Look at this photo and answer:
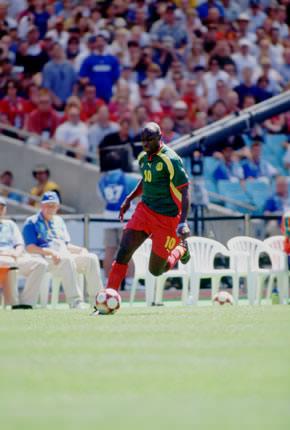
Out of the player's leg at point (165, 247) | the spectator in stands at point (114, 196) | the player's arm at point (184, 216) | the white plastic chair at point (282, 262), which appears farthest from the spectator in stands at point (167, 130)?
the player's arm at point (184, 216)

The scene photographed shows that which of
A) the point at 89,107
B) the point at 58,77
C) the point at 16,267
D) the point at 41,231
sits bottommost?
the point at 16,267

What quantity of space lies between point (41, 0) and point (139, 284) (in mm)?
8525

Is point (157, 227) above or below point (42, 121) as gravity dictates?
below

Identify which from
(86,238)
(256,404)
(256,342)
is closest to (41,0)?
(86,238)

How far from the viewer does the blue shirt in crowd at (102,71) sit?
2614 centimetres

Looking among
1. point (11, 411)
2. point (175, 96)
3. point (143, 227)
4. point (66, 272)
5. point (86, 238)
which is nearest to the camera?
point (11, 411)

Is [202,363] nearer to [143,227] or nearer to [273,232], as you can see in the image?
[143,227]

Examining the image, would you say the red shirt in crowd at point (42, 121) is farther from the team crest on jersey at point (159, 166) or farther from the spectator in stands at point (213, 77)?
the team crest on jersey at point (159, 166)

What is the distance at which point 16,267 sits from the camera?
707 inches

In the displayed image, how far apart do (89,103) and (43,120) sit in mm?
→ 1052

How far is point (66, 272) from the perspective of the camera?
18.3m

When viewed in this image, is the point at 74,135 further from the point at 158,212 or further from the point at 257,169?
the point at 158,212

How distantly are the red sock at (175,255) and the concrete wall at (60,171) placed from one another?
8.42m

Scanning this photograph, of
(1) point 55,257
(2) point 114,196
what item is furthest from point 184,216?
(2) point 114,196
